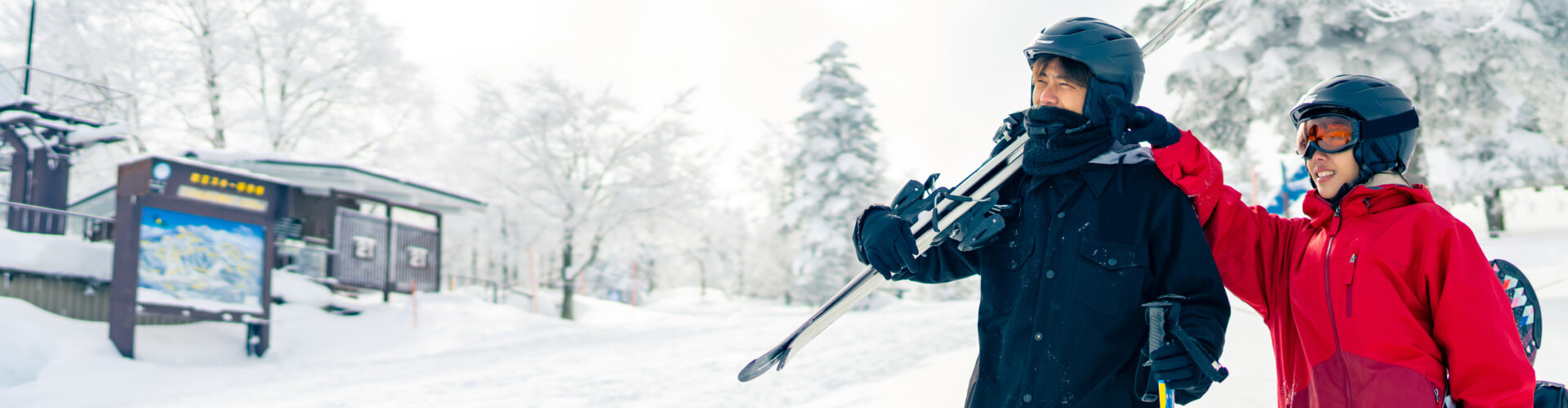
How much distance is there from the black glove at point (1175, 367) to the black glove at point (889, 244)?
1.97 ft

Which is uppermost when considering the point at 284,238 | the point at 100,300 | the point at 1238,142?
the point at 1238,142

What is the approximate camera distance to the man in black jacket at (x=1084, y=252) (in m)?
1.88

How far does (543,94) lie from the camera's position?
75.2 feet

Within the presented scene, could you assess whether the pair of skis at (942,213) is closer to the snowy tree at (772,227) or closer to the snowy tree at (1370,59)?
the snowy tree at (1370,59)

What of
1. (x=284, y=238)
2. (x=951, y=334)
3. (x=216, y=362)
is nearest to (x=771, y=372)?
(x=951, y=334)

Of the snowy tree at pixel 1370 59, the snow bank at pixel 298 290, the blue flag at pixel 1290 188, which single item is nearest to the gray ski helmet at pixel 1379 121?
the snowy tree at pixel 1370 59

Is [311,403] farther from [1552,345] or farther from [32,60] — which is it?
[32,60]

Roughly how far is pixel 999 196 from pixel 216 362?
11.0 meters

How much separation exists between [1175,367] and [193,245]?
37.4ft

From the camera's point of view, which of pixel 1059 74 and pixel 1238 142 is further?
pixel 1238 142

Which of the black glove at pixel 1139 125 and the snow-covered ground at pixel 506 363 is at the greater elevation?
the black glove at pixel 1139 125

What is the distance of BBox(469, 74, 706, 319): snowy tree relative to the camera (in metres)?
22.1

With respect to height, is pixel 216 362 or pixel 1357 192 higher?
pixel 1357 192

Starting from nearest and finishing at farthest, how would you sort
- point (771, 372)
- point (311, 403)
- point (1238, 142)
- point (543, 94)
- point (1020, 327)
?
point (1020, 327) → point (311, 403) → point (771, 372) → point (1238, 142) → point (543, 94)
